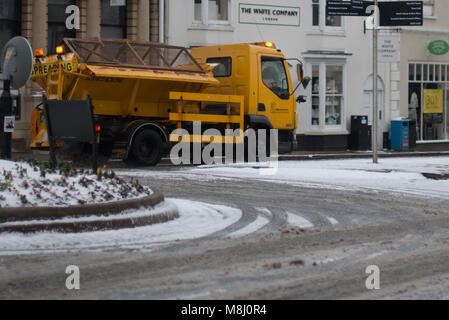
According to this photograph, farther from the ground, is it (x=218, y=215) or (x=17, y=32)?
(x=17, y=32)

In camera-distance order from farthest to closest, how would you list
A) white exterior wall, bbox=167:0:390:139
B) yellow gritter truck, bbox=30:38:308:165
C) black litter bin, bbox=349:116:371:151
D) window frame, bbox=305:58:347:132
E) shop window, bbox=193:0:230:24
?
black litter bin, bbox=349:116:371:151
window frame, bbox=305:58:347:132
shop window, bbox=193:0:230:24
white exterior wall, bbox=167:0:390:139
yellow gritter truck, bbox=30:38:308:165

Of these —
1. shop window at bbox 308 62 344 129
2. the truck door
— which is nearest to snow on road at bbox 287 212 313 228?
the truck door

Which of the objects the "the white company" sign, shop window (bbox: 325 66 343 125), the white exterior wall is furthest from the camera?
shop window (bbox: 325 66 343 125)

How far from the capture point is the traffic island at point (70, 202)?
27.0ft

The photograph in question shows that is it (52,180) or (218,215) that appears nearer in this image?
(52,180)

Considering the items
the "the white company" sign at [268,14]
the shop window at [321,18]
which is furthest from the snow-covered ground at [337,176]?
the shop window at [321,18]

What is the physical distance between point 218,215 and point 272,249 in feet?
7.96

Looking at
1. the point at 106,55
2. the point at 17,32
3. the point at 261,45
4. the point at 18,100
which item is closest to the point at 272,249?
the point at 106,55

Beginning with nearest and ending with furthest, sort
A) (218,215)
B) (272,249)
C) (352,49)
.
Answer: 1. (272,249)
2. (218,215)
3. (352,49)

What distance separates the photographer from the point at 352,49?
1216 inches

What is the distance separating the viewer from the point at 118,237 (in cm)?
837

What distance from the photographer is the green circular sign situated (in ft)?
105

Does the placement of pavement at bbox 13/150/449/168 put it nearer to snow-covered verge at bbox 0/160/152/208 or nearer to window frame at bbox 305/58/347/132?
window frame at bbox 305/58/347/132
